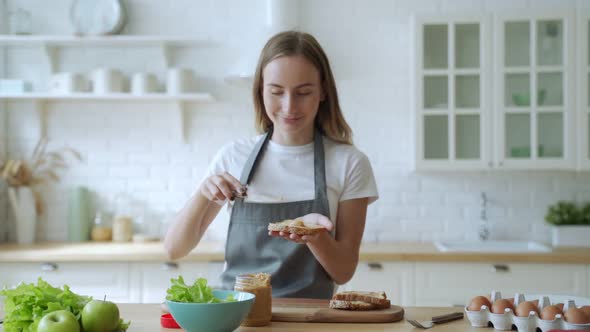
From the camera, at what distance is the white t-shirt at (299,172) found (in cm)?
221

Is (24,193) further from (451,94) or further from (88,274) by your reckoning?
(451,94)

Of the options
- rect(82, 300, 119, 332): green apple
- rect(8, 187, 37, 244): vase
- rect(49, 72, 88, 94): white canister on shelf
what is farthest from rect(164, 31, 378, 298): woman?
rect(8, 187, 37, 244): vase

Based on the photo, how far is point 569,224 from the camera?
13.1 ft

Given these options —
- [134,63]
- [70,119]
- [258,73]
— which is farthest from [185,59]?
[258,73]

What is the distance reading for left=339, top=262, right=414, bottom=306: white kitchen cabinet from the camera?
11.9 feet

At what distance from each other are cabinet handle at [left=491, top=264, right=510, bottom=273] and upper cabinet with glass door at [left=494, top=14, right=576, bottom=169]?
2.00 feet

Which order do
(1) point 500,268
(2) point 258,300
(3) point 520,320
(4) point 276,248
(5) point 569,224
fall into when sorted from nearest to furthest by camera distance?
(3) point 520,320, (2) point 258,300, (4) point 276,248, (1) point 500,268, (5) point 569,224

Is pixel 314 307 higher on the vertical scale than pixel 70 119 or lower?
lower

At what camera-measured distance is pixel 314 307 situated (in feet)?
6.09

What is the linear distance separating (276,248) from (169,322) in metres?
0.54

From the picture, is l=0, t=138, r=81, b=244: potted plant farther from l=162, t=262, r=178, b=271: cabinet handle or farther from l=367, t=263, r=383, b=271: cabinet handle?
l=367, t=263, r=383, b=271: cabinet handle

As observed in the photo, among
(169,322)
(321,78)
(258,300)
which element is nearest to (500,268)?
(321,78)

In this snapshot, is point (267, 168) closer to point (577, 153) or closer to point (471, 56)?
point (471, 56)

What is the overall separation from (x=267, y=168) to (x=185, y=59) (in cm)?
221
